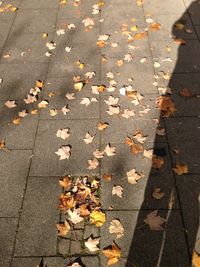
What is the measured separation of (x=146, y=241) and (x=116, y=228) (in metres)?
0.37

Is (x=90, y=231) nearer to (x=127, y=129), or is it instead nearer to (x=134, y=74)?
(x=127, y=129)

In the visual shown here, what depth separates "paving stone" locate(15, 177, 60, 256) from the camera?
376 centimetres

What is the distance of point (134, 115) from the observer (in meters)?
5.18

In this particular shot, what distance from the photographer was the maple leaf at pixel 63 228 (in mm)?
3861

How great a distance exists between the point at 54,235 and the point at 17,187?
864mm

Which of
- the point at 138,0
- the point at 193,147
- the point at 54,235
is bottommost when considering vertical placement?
the point at 54,235

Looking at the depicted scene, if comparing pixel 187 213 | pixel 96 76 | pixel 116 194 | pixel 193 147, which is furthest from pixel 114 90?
pixel 187 213

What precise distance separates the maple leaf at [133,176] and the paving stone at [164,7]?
14.9 feet

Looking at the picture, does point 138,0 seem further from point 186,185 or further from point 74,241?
point 74,241

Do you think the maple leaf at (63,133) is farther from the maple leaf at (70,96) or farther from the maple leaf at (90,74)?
the maple leaf at (90,74)

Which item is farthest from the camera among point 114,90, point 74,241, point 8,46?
point 8,46

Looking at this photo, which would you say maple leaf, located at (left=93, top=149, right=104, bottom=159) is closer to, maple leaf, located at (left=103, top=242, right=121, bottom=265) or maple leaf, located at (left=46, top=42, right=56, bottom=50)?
maple leaf, located at (left=103, top=242, right=121, bottom=265)

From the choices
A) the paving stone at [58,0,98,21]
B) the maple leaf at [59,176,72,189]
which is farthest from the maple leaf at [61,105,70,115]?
the paving stone at [58,0,98,21]

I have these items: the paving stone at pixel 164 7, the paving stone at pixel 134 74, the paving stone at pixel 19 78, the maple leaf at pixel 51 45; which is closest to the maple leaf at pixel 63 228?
the paving stone at pixel 19 78
